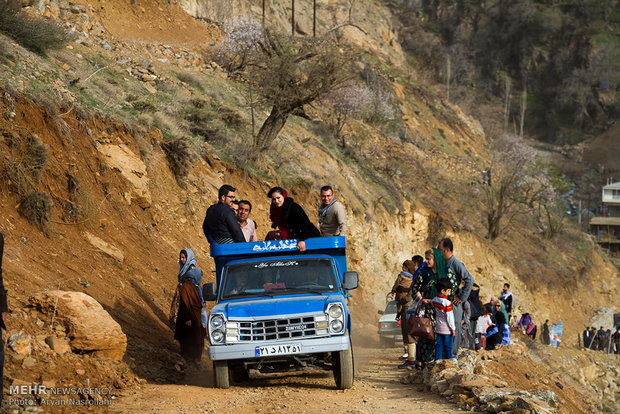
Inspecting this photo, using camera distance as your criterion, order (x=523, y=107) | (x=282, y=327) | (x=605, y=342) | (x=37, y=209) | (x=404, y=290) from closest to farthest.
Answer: (x=282, y=327) → (x=37, y=209) → (x=404, y=290) → (x=605, y=342) → (x=523, y=107)

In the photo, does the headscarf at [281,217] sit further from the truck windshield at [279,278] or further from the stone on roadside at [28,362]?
the stone on roadside at [28,362]

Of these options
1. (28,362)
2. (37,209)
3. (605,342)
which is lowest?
(605,342)

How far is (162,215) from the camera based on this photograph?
18.3m

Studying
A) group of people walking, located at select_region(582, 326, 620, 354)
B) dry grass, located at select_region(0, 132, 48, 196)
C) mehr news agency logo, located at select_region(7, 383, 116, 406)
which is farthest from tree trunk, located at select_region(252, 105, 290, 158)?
group of people walking, located at select_region(582, 326, 620, 354)

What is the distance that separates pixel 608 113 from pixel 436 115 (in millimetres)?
55133

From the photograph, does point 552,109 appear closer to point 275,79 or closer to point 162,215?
point 275,79

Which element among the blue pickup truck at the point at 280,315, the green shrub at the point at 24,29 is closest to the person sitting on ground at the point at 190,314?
the blue pickup truck at the point at 280,315

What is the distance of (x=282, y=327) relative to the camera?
9266mm

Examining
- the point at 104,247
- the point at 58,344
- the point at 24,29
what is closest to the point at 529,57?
the point at 24,29

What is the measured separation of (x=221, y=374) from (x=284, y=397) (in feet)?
3.52

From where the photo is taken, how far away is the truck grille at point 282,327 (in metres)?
9.24

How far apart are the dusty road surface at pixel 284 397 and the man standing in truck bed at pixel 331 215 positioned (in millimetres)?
2424

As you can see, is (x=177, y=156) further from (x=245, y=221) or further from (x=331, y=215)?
(x=331, y=215)

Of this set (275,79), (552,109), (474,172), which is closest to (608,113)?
(552,109)
